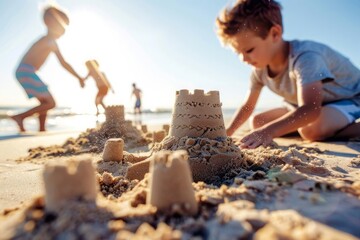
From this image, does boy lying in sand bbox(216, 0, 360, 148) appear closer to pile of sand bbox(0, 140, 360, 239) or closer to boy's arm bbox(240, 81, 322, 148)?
boy's arm bbox(240, 81, 322, 148)

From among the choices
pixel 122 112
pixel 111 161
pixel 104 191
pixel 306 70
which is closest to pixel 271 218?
pixel 104 191

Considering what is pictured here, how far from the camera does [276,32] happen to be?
11.1ft

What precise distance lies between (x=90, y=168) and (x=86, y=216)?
17 cm

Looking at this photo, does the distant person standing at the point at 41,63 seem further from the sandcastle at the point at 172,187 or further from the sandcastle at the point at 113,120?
the sandcastle at the point at 172,187

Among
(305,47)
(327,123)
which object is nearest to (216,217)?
(305,47)

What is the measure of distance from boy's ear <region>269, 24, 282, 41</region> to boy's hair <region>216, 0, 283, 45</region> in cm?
4

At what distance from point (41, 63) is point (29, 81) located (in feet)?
1.29

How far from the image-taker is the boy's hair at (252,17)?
10.7ft

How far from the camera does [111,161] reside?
91.9 inches

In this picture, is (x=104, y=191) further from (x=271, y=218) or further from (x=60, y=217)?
(x=271, y=218)

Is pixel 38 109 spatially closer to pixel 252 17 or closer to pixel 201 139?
pixel 252 17

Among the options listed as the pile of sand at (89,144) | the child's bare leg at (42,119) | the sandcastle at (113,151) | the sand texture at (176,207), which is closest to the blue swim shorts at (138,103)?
the child's bare leg at (42,119)

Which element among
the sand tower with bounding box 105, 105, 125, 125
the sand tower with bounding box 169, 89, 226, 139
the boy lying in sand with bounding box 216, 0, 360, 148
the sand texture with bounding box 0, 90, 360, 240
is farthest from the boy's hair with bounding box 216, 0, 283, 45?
the sand texture with bounding box 0, 90, 360, 240

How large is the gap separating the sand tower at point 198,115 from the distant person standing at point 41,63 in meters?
3.39
